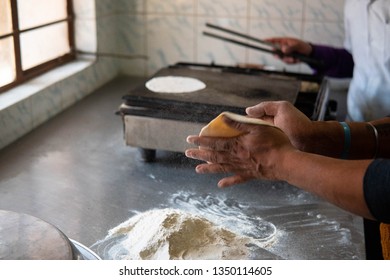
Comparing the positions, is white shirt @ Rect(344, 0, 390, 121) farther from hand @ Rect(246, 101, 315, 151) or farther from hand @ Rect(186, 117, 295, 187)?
hand @ Rect(186, 117, 295, 187)

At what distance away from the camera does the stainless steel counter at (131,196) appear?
90 cm

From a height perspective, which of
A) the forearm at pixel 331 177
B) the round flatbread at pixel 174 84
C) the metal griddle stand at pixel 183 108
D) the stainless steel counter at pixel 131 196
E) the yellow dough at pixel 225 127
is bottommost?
the stainless steel counter at pixel 131 196

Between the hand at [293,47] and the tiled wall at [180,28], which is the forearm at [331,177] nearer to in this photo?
the hand at [293,47]

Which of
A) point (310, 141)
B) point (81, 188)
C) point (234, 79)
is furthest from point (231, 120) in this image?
point (234, 79)

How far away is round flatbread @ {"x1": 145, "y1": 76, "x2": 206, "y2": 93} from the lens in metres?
1.17

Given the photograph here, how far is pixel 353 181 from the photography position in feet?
2.08

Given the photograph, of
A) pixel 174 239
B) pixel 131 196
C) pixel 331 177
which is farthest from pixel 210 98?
pixel 331 177

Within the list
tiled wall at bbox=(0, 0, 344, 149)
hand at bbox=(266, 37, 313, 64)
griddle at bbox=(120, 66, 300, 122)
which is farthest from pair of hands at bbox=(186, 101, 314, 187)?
tiled wall at bbox=(0, 0, 344, 149)

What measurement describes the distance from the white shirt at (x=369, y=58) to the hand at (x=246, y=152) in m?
0.67

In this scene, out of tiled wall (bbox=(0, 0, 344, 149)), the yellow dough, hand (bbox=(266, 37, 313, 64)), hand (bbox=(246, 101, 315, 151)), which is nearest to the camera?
the yellow dough

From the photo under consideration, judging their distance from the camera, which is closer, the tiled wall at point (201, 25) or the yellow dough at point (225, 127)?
the yellow dough at point (225, 127)

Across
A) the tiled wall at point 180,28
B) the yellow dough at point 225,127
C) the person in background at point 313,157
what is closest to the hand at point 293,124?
the person in background at point 313,157

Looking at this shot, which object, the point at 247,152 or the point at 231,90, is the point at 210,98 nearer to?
the point at 231,90

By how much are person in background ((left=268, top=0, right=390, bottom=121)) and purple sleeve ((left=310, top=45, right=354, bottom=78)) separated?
3 cm
